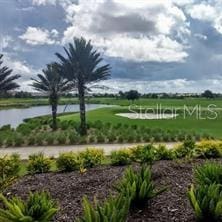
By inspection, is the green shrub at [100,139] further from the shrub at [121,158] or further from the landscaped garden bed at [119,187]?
the shrub at [121,158]

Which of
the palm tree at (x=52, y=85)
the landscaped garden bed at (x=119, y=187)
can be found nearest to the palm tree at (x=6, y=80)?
the palm tree at (x=52, y=85)

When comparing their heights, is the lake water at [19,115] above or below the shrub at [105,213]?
below

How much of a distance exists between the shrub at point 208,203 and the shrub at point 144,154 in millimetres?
5238

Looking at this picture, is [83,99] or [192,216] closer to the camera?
[192,216]

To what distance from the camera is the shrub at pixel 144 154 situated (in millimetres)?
11570

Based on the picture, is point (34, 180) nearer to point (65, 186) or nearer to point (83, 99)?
point (65, 186)

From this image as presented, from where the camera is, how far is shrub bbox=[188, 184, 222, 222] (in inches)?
237

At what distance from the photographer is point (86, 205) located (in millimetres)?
4965

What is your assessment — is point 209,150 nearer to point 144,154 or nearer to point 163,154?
point 163,154

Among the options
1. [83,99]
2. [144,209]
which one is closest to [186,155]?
[144,209]

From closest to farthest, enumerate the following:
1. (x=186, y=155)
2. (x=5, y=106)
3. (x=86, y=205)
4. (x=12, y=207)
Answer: (x=86, y=205) < (x=12, y=207) < (x=186, y=155) < (x=5, y=106)

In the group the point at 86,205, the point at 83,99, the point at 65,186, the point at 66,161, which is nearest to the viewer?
the point at 86,205

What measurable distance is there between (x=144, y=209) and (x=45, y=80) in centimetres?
3364

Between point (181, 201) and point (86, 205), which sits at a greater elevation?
point (86, 205)
